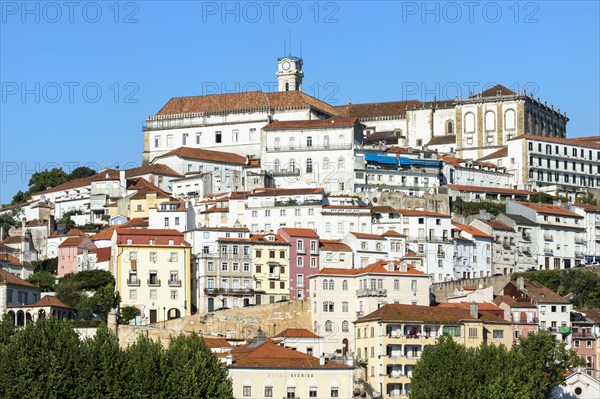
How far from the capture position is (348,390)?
265ft

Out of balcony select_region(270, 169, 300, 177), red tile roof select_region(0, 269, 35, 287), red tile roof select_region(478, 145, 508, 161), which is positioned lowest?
red tile roof select_region(0, 269, 35, 287)

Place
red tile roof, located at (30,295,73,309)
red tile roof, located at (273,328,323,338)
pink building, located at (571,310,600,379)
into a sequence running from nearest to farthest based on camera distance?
red tile roof, located at (273,328,323,338)
red tile roof, located at (30,295,73,309)
pink building, located at (571,310,600,379)

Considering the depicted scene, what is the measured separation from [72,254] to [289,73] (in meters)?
50.4

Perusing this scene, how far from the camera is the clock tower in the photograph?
155000 mm

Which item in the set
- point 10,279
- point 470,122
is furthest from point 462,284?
point 470,122

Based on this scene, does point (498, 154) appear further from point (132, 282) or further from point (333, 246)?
point (132, 282)

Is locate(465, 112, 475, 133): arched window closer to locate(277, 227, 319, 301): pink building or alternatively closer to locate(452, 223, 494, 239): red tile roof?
locate(452, 223, 494, 239): red tile roof

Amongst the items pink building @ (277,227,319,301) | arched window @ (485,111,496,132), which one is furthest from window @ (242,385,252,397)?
arched window @ (485,111,496,132)

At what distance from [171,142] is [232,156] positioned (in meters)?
8.75

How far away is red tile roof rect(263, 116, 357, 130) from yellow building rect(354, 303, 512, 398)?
3707 cm

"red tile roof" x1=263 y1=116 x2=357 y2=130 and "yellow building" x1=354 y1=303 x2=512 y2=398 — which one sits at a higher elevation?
"red tile roof" x1=263 y1=116 x2=357 y2=130

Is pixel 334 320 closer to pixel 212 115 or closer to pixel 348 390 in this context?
pixel 348 390

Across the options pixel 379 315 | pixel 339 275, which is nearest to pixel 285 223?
pixel 339 275

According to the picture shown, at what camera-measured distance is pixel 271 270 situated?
10412cm
